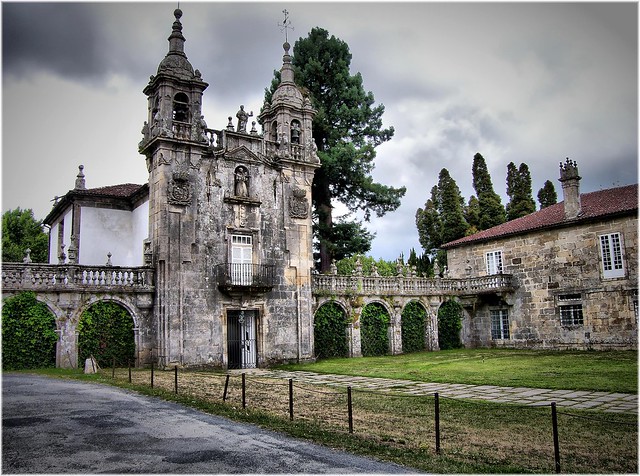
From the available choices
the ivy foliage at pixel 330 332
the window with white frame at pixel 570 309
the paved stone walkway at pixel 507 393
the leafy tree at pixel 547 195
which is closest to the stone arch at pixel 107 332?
the paved stone walkway at pixel 507 393

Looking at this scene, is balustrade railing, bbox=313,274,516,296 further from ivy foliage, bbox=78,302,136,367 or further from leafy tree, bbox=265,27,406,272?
ivy foliage, bbox=78,302,136,367

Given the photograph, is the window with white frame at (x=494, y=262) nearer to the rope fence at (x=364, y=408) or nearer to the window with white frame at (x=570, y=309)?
the window with white frame at (x=570, y=309)

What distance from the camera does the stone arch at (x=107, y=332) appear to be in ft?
70.6

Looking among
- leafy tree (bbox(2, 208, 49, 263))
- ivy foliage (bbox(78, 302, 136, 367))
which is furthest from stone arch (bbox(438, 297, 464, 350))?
leafy tree (bbox(2, 208, 49, 263))

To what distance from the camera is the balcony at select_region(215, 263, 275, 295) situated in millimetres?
23734

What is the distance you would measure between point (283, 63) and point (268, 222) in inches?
350

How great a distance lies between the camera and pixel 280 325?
25.3 m

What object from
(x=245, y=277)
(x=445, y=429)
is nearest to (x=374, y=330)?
(x=245, y=277)

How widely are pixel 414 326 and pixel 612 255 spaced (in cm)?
1053

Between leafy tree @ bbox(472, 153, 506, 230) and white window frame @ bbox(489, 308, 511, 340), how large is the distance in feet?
54.6

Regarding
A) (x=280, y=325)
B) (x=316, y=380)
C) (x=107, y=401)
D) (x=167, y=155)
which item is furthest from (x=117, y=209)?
(x=107, y=401)

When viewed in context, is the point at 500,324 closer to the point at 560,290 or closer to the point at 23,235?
the point at 560,290

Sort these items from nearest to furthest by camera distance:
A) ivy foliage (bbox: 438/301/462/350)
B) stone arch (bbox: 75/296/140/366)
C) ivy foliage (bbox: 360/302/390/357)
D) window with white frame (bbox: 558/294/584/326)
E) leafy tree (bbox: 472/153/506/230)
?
stone arch (bbox: 75/296/140/366) → window with white frame (bbox: 558/294/584/326) → ivy foliage (bbox: 360/302/390/357) → ivy foliage (bbox: 438/301/462/350) → leafy tree (bbox: 472/153/506/230)

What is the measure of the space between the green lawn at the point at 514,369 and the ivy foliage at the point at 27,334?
9307mm
